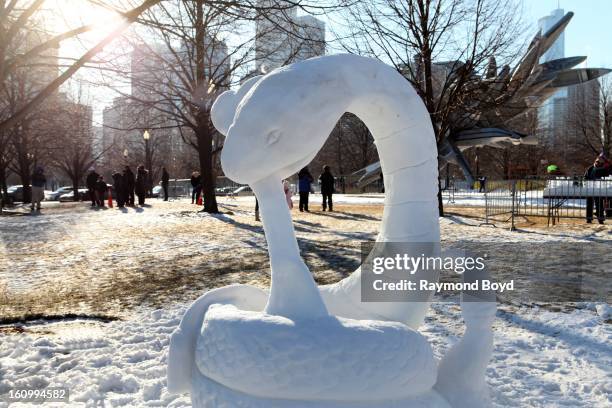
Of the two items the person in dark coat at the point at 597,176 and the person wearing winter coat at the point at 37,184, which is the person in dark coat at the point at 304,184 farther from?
the person wearing winter coat at the point at 37,184

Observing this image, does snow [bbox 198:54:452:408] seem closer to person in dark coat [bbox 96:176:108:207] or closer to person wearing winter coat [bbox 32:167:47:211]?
person wearing winter coat [bbox 32:167:47:211]

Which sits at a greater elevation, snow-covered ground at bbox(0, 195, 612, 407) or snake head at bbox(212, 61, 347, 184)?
snake head at bbox(212, 61, 347, 184)

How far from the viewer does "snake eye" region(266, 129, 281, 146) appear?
4.32ft

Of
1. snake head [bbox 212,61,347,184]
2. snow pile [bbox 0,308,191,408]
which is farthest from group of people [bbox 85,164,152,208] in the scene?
snake head [bbox 212,61,347,184]

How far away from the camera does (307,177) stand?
1503 cm

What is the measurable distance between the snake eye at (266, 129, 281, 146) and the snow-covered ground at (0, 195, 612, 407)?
6.81ft

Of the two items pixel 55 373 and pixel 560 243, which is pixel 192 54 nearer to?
pixel 560 243

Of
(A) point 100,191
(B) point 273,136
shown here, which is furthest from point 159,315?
(A) point 100,191

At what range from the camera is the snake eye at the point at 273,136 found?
4.32 ft

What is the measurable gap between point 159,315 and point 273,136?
3.57m

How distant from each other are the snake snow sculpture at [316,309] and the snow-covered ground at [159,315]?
1.44 m

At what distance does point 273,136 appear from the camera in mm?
1322

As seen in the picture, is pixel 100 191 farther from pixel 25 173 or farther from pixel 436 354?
pixel 436 354

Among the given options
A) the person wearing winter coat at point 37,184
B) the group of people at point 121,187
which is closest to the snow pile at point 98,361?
the person wearing winter coat at point 37,184
